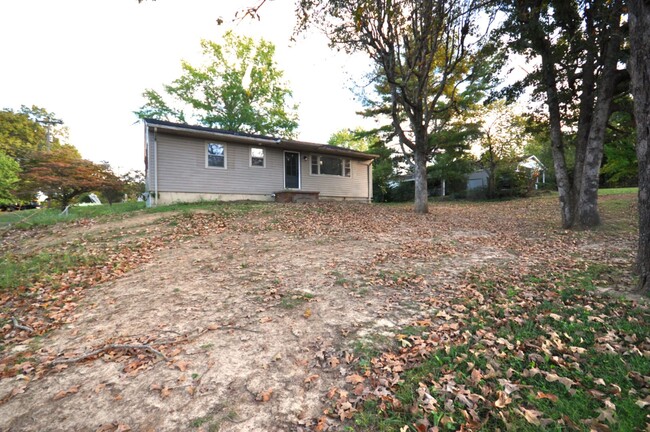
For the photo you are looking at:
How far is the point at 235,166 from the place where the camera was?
14.8 metres

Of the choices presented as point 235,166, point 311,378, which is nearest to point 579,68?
point 311,378

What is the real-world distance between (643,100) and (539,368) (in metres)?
3.56

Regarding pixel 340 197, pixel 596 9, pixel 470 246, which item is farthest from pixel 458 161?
pixel 470 246

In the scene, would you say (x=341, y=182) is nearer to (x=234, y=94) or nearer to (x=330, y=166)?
(x=330, y=166)

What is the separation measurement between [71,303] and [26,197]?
1570cm

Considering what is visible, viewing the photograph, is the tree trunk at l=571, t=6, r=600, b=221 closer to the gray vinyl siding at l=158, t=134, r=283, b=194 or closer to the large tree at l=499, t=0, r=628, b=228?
the large tree at l=499, t=0, r=628, b=228

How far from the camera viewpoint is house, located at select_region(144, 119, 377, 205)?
1285 centimetres

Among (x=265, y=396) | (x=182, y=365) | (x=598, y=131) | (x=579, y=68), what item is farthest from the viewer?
(x=579, y=68)

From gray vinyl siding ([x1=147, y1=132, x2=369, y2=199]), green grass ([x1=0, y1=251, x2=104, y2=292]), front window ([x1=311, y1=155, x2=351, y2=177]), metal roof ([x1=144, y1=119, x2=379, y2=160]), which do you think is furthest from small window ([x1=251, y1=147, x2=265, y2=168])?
green grass ([x1=0, y1=251, x2=104, y2=292])

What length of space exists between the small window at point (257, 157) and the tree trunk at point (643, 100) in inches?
551

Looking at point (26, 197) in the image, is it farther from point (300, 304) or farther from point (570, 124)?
point (570, 124)

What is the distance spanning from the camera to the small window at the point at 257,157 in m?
15.4

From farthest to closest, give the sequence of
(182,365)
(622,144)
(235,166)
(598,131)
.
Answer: (235,166)
(622,144)
(598,131)
(182,365)

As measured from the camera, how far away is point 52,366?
2.87 m
